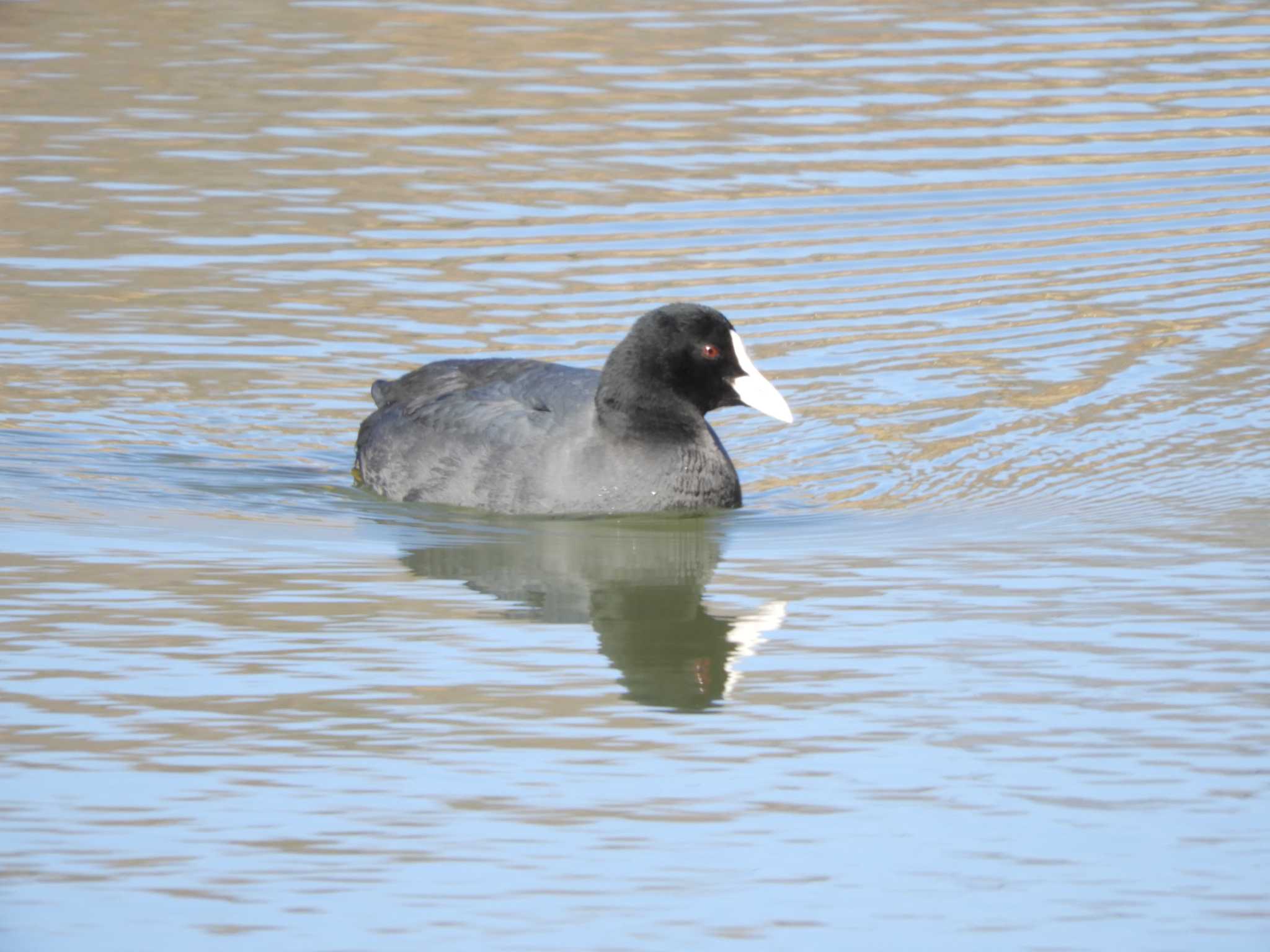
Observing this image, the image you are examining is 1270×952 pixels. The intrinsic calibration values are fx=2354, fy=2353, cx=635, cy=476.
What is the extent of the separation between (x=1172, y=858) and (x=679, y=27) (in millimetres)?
14368

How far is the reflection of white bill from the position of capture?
6.27 metres

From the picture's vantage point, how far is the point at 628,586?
7.43 meters

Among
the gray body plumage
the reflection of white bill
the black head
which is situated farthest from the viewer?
the black head

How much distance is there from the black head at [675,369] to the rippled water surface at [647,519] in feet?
1.35

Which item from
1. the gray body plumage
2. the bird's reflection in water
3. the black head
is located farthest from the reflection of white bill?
the black head

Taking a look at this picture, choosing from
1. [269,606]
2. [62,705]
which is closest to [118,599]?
[269,606]

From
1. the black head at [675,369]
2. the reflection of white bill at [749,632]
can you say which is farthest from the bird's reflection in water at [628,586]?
the black head at [675,369]

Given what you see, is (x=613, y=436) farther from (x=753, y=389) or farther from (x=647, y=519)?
(x=753, y=389)

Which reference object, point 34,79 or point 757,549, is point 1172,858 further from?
point 34,79

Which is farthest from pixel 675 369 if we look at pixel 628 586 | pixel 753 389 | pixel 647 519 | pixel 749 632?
pixel 749 632

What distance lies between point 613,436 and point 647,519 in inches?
12.6

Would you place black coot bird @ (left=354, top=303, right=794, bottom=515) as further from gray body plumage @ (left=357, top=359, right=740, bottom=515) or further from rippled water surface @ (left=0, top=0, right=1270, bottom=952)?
rippled water surface @ (left=0, top=0, right=1270, bottom=952)

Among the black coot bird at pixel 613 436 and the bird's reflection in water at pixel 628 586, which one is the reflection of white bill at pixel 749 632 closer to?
the bird's reflection in water at pixel 628 586

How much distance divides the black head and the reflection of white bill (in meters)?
1.50
